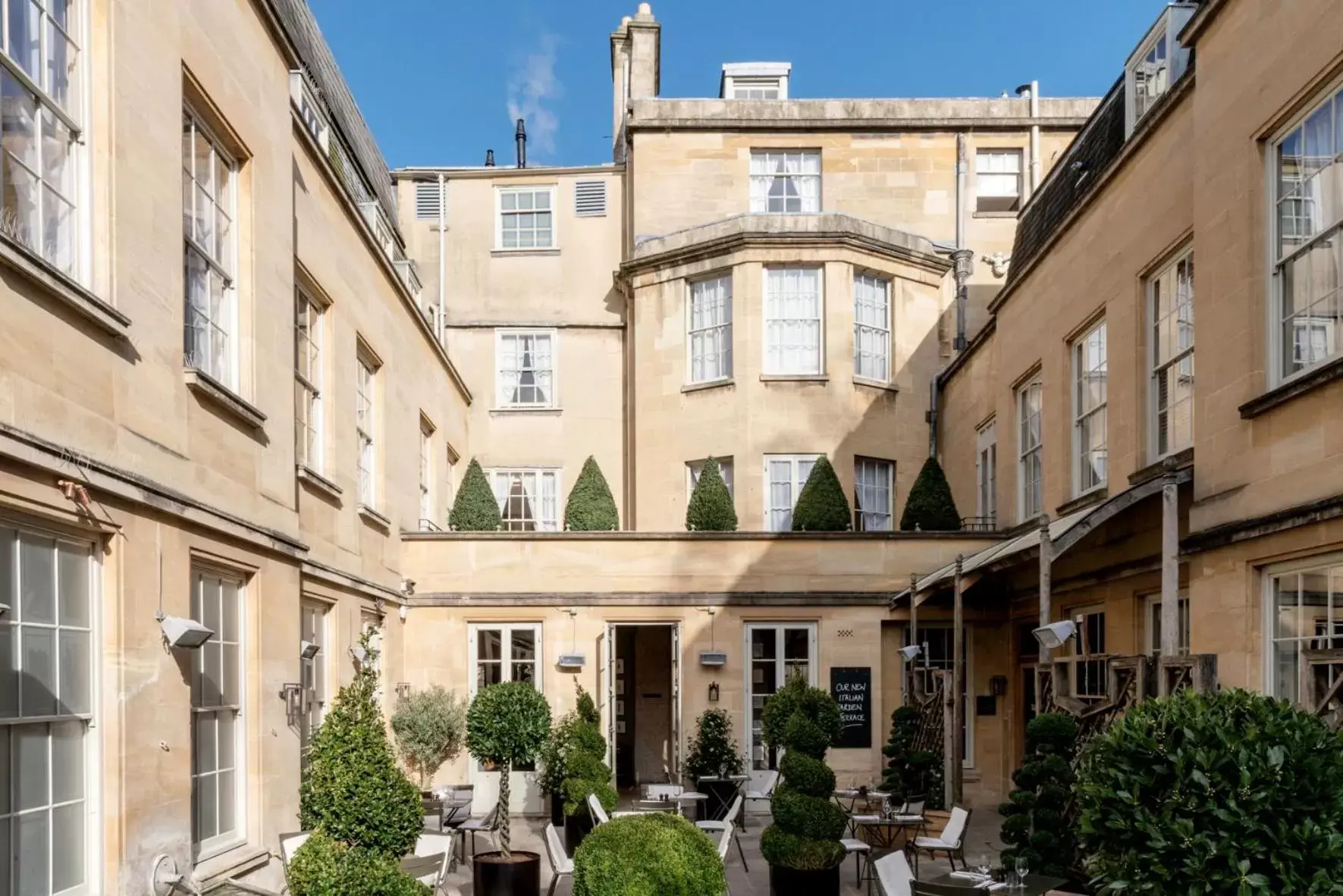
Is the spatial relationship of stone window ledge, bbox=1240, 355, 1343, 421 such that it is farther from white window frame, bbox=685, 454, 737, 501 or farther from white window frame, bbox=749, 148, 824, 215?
white window frame, bbox=749, 148, 824, 215

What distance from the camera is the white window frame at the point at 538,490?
20250 mm

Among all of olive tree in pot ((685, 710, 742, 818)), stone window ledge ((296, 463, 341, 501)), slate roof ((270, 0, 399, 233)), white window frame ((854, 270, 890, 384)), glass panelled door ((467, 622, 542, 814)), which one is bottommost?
olive tree in pot ((685, 710, 742, 818))

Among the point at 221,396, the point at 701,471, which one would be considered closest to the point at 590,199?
the point at 701,471

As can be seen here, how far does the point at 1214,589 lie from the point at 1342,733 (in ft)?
11.1

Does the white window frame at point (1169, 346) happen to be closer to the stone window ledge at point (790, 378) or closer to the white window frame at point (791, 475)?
the stone window ledge at point (790, 378)

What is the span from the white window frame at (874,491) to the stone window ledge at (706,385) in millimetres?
2450

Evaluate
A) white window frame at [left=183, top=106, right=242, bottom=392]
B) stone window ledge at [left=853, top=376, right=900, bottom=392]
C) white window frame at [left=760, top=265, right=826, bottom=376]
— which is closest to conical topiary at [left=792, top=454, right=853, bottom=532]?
white window frame at [left=760, top=265, right=826, bottom=376]

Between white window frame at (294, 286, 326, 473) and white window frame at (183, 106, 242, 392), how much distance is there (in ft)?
6.17

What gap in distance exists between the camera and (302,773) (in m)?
9.81

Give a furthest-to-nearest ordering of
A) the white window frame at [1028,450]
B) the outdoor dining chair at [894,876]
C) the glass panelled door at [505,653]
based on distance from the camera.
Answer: the glass panelled door at [505,653]
the white window frame at [1028,450]
the outdoor dining chair at [894,876]

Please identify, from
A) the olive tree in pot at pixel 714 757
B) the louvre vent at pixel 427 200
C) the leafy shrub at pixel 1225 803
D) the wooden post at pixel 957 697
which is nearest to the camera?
the leafy shrub at pixel 1225 803

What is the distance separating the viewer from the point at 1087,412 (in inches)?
478

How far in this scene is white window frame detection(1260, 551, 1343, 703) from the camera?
698 cm

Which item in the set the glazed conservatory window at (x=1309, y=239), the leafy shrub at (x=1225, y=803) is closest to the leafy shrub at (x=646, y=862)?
the leafy shrub at (x=1225, y=803)
